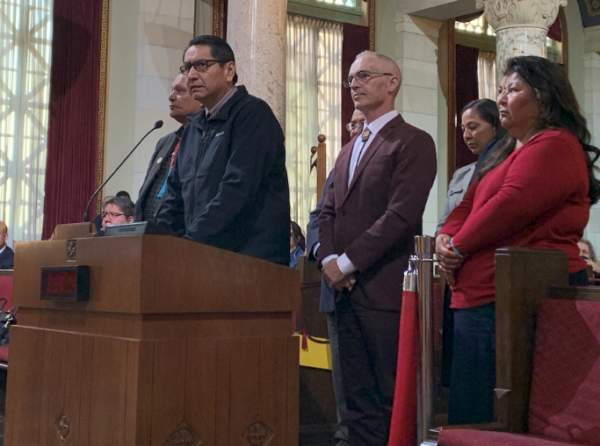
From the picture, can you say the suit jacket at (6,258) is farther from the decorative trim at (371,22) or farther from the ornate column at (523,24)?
the decorative trim at (371,22)

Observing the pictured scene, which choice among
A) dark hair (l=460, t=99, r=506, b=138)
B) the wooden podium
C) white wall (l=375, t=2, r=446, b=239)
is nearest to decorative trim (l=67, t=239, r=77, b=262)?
the wooden podium

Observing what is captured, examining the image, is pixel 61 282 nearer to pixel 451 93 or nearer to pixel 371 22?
pixel 371 22

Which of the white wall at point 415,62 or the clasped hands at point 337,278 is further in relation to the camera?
the white wall at point 415,62

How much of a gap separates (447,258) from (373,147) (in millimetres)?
683

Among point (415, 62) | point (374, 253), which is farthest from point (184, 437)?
point (415, 62)

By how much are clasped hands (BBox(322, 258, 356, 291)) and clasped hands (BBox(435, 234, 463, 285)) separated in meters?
0.40

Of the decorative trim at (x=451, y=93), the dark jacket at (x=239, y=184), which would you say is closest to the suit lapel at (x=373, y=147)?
the dark jacket at (x=239, y=184)

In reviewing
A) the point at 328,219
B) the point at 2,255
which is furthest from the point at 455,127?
the point at 328,219

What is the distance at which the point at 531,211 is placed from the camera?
2.34m

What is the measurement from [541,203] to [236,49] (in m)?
4.24

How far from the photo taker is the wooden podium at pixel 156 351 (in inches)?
76.0

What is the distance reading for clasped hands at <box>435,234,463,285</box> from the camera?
252 centimetres

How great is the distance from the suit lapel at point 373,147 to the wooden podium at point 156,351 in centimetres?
84

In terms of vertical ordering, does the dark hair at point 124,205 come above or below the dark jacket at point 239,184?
above
